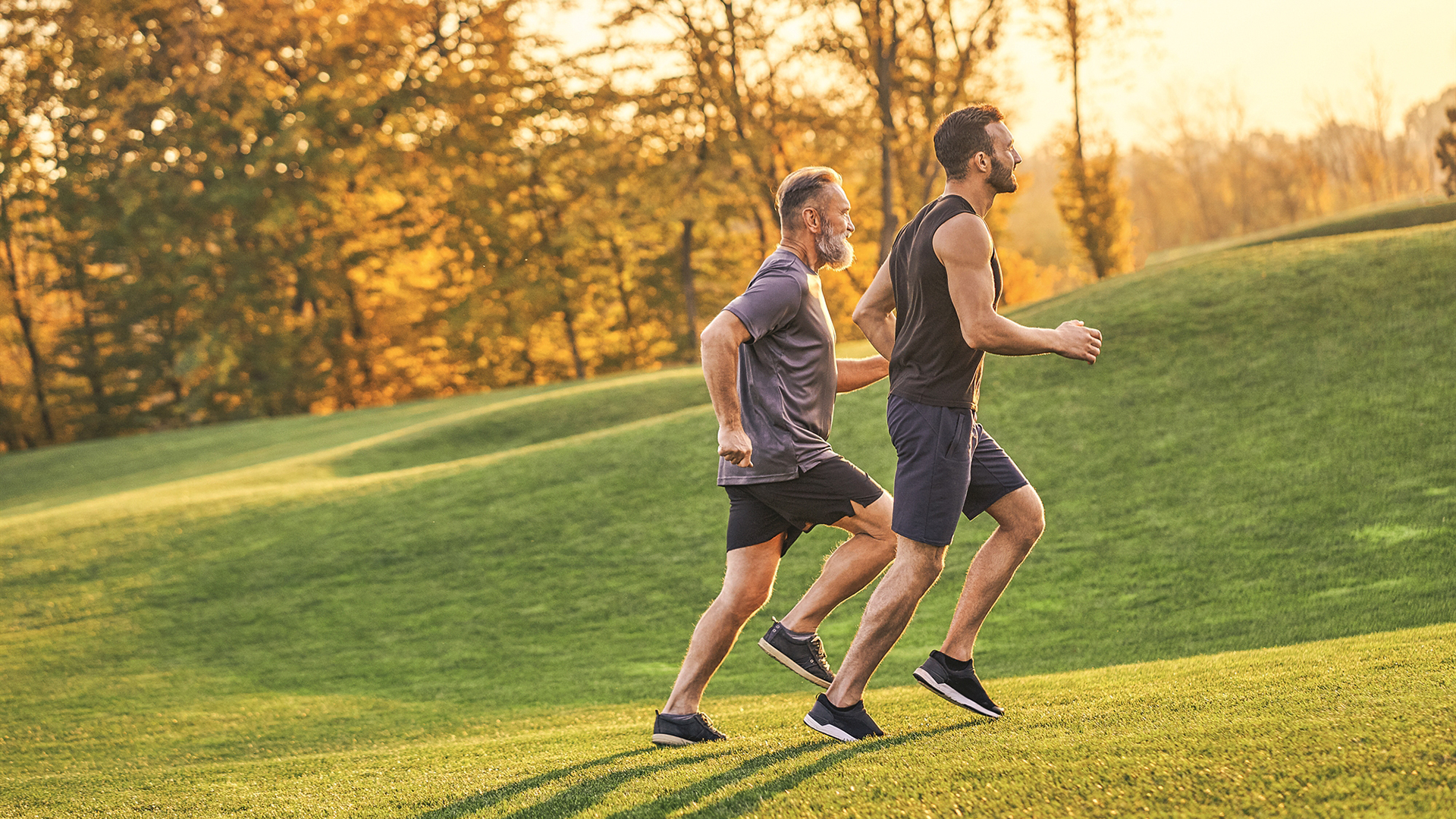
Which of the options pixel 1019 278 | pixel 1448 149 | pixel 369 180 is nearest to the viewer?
pixel 1448 149

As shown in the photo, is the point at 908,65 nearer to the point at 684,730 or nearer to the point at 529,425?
the point at 529,425

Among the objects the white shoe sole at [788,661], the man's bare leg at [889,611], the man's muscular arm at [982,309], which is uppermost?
the man's muscular arm at [982,309]

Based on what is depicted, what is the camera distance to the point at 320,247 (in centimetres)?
3400

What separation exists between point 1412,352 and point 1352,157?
73.1 m

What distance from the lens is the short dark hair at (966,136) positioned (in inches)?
142

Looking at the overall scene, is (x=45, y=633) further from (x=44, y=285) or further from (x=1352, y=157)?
(x=1352, y=157)

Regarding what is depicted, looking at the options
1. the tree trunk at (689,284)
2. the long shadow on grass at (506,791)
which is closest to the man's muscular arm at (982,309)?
the long shadow on grass at (506,791)

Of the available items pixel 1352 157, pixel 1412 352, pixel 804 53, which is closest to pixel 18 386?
pixel 804 53

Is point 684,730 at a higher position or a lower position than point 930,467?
lower

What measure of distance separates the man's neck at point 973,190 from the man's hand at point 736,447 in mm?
1118

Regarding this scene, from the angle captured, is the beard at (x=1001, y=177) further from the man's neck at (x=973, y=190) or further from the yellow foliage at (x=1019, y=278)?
the yellow foliage at (x=1019, y=278)

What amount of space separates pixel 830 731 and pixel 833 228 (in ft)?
5.98

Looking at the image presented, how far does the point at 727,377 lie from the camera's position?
3.61 metres

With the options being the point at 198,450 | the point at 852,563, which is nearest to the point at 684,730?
the point at 852,563
